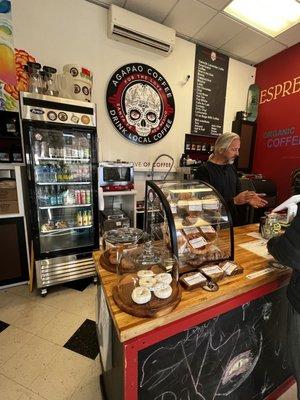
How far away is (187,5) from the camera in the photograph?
8.40 ft

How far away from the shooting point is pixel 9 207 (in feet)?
7.53

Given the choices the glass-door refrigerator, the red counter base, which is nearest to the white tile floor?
the glass-door refrigerator

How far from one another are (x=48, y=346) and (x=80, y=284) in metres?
0.87

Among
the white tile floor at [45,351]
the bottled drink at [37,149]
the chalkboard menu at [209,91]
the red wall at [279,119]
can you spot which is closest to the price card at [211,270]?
the white tile floor at [45,351]

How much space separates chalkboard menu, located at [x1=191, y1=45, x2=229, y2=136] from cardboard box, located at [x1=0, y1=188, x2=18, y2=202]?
2.77 meters

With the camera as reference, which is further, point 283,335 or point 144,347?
point 283,335

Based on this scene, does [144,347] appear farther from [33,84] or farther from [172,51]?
[172,51]

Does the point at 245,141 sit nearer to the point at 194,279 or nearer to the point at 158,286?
the point at 194,279

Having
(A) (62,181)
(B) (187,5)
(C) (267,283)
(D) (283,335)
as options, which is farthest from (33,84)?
(D) (283,335)

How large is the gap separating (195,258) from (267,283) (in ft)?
1.29

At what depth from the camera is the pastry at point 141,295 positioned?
80 cm

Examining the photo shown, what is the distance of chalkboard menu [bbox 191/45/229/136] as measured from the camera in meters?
3.46

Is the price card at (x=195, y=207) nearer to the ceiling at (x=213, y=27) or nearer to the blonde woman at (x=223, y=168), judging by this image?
the blonde woman at (x=223, y=168)

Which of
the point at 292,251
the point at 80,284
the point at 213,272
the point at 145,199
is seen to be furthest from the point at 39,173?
the point at 292,251
